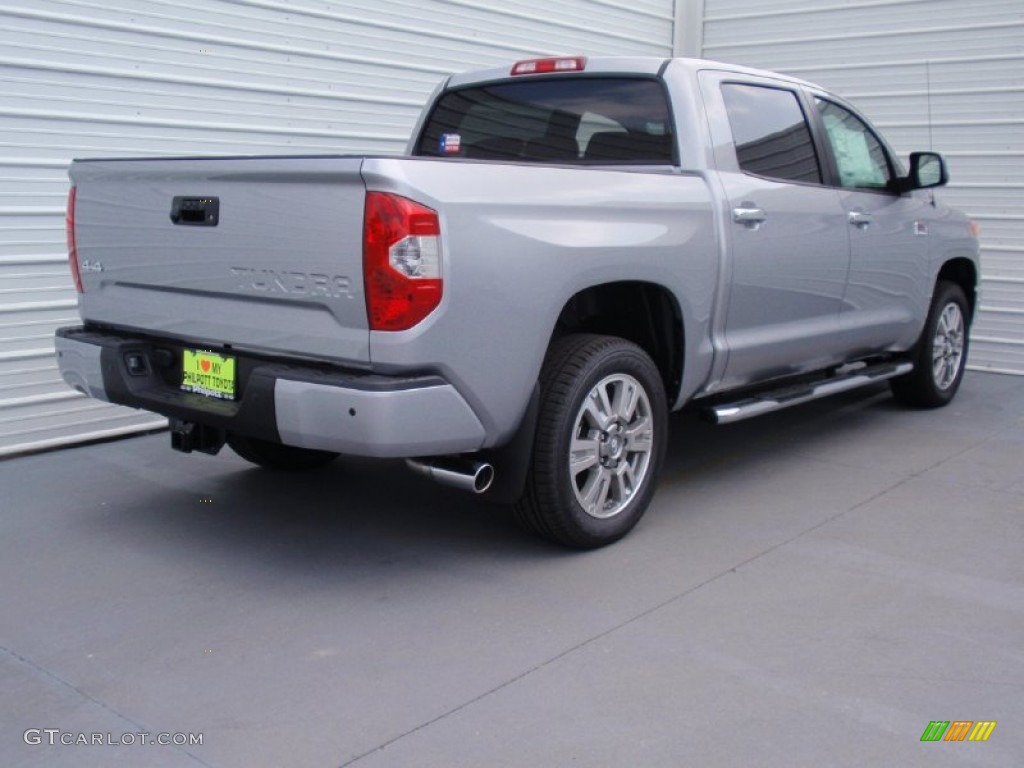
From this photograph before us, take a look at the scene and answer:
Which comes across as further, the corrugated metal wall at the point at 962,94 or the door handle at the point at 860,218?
the corrugated metal wall at the point at 962,94

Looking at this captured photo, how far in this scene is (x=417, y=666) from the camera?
339cm

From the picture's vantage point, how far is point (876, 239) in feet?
19.6

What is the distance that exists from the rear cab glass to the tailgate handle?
173 cm

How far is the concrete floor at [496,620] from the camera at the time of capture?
2.99m

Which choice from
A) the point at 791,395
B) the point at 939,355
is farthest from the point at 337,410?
the point at 939,355

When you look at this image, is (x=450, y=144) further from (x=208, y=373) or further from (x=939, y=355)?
(x=939, y=355)

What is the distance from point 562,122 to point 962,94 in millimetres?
5003

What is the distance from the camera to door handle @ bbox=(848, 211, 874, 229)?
5.73m

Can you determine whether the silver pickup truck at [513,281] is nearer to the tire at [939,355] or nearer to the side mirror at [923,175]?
the side mirror at [923,175]

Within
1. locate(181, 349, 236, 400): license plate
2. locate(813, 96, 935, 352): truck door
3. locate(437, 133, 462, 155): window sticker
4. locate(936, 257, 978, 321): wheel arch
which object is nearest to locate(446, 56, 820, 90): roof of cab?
locate(437, 133, 462, 155): window sticker

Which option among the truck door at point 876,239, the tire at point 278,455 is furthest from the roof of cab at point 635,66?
the tire at point 278,455

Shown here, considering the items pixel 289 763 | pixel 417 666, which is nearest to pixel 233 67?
pixel 417 666

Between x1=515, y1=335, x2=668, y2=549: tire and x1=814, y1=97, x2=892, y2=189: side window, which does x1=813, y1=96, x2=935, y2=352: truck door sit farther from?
x1=515, y1=335, x2=668, y2=549: tire

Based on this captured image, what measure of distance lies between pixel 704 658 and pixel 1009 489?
258 centimetres
